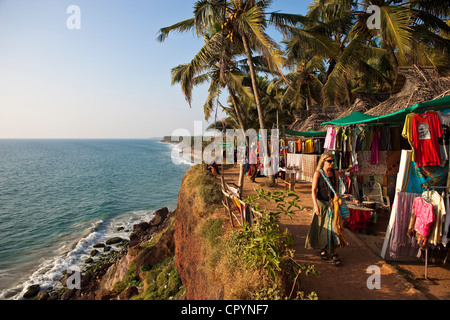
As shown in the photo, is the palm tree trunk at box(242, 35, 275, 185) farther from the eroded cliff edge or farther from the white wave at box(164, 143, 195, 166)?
the white wave at box(164, 143, 195, 166)

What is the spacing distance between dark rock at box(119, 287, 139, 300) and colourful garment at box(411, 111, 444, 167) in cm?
1082

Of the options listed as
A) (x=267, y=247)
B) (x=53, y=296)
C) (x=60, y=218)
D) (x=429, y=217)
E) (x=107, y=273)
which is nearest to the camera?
(x=267, y=247)

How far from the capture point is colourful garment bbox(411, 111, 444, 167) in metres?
4.18

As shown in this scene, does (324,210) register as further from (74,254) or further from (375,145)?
(74,254)

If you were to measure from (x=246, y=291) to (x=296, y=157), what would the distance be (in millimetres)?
8346

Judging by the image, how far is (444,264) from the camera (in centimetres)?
439

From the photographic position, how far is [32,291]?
1152 centimetres

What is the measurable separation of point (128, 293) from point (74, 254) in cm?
730

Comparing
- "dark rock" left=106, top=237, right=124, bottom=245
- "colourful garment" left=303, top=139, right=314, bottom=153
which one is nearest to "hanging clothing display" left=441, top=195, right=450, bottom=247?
"colourful garment" left=303, top=139, right=314, bottom=153

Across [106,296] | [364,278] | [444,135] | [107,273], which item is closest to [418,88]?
[444,135]

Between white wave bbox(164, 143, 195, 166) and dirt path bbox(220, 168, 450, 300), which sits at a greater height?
dirt path bbox(220, 168, 450, 300)

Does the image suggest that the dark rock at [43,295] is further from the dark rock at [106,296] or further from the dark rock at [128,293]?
the dark rock at [128,293]
